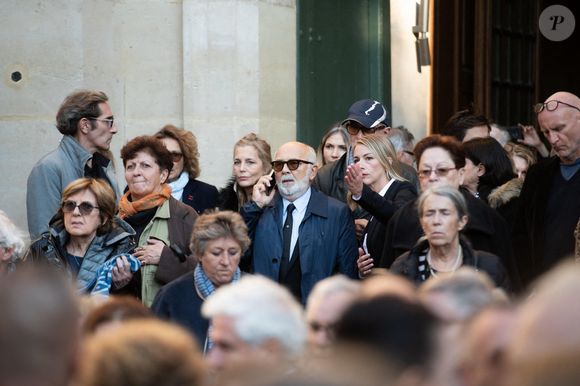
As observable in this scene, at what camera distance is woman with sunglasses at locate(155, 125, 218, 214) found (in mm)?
10727

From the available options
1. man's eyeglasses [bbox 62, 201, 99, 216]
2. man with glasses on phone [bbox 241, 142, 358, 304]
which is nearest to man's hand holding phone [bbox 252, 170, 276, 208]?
man with glasses on phone [bbox 241, 142, 358, 304]

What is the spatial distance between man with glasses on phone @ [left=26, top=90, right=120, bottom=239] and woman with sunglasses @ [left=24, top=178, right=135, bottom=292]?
51cm

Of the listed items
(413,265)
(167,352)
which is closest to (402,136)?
(413,265)

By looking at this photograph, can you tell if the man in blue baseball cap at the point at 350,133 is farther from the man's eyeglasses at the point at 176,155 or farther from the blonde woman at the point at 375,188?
the man's eyeglasses at the point at 176,155

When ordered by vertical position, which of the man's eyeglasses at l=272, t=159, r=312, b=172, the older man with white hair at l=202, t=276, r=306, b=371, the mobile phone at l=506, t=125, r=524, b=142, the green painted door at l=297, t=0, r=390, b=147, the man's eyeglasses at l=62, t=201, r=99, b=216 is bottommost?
the older man with white hair at l=202, t=276, r=306, b=371

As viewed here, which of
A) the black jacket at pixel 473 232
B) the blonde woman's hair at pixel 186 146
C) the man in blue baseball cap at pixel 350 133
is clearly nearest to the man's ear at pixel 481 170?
the man in blue baseball cap at pixel 350 133

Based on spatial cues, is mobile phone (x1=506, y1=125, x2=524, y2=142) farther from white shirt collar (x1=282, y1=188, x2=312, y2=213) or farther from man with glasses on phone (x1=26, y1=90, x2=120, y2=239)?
man with glasses on phone (x1=26, y1=90, x2=120, y2=239)

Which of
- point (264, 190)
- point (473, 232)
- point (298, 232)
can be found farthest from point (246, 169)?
point (473, 232)

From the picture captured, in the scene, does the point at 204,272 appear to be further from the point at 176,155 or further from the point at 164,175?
the point at 176,155

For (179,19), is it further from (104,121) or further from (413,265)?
(413,265)

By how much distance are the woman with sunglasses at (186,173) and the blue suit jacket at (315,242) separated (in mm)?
979

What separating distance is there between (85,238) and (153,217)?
52 cm

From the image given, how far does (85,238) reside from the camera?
30.8ft

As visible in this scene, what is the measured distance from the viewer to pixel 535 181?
9.93 m
